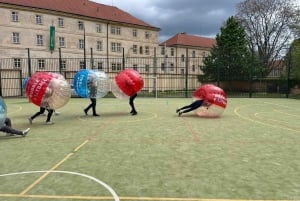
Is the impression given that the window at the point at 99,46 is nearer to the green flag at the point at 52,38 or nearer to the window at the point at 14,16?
the green flag at the point at 52,38

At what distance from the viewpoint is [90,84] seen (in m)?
11.1

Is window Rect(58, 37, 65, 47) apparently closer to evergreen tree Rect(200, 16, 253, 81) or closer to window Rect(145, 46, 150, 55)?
window Rect(145, 46, 150, 55)

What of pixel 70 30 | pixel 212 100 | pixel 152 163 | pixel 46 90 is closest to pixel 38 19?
pixel 70 30

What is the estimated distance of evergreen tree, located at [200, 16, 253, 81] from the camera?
2805 cm

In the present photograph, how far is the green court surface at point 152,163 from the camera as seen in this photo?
4027mm

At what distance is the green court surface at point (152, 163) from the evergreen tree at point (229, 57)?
18.5 meters

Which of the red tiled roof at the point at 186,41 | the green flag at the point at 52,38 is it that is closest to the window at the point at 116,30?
the green flag at the point at 52,38

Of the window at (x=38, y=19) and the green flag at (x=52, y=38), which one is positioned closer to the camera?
the green flag at (x=52, y=38)

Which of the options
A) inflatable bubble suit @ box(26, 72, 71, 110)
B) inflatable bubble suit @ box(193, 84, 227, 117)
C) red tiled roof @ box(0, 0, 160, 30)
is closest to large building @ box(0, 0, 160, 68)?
red tiled roof @ box(0, 0, 160, 30)

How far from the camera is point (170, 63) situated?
62.5 m

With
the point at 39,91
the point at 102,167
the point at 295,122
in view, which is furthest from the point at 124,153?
the point at 295,122

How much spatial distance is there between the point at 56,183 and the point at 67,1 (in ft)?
176

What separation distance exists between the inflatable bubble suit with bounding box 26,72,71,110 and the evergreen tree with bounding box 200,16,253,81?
712 inches

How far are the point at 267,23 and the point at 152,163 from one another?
40289mm
